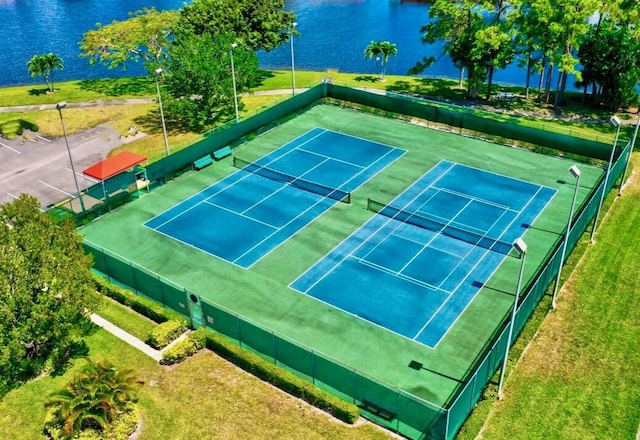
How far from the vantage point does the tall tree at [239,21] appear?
57.3m

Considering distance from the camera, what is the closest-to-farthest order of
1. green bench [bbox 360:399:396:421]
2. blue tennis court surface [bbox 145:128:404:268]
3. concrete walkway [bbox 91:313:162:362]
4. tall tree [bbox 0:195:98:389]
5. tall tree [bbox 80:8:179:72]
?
tall tree [bbox 0:195:98:389], green bench [bbox 360:399:396:421], concrete walkway [bbox 91:313:162:362], blue tennis court surface [bbox 145:128:404:268], tall tree [bbox 80:8:179:72]

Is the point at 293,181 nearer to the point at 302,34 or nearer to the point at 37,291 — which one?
the point at 37,291

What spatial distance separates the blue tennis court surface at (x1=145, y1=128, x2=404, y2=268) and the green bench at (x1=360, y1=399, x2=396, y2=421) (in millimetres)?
11752

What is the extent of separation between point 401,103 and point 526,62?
41.0 ft

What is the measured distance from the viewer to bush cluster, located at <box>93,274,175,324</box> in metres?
29.8

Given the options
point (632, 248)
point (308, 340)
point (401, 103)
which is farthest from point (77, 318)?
point (401, 103)

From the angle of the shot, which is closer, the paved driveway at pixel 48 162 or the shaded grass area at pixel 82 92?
the paved driveway at pixel 48 162

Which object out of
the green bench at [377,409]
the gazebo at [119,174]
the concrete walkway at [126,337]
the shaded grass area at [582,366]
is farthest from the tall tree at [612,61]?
the concrete walkway at [126,337]

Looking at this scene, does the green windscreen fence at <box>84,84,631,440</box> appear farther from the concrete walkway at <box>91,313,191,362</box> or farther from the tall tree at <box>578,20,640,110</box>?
the tall tree at <box>578,20,640,110</box>

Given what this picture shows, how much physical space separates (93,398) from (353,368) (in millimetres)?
9820

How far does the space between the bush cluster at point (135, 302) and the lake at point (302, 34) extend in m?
48.2

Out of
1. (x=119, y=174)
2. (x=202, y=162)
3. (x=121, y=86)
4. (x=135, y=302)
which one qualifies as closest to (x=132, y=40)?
(x=121, y=86)

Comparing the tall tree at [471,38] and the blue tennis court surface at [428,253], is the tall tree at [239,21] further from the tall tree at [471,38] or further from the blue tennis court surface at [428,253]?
the blue tennis court surface at [428,253]

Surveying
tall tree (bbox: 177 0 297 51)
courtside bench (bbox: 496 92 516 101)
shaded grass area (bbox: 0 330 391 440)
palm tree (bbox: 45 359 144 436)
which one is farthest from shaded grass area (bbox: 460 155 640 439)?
tall tree (bbox: 177 0 297 51)
